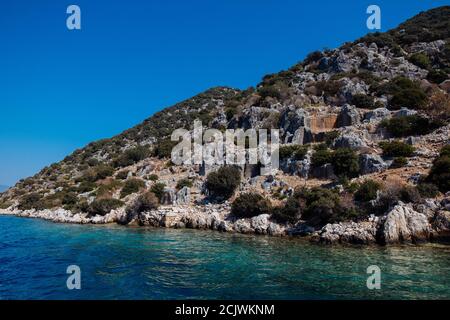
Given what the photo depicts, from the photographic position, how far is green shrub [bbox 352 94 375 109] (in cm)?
4348

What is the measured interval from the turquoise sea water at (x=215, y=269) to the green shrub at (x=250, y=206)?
4041 mm

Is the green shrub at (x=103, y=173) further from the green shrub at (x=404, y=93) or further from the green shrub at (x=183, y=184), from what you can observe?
the green shrub at (x=404, y=93)

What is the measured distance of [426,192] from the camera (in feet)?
72.7

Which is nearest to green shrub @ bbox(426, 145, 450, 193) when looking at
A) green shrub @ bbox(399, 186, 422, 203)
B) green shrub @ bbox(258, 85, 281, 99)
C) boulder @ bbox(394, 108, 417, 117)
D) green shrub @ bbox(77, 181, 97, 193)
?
green shrub @ bbox(399, 186, 422, 203)

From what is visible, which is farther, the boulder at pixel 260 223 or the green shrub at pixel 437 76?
the green shrub at pixel 437 76

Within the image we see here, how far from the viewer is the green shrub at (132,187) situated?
39.3 meters

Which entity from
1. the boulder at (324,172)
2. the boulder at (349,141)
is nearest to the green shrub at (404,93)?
the boulder at (349,141)

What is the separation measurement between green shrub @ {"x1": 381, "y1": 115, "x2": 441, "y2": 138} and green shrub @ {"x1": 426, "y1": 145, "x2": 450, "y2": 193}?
33.5 ft

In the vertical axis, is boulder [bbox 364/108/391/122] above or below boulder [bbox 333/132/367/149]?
above

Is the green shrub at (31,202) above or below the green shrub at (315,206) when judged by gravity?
below

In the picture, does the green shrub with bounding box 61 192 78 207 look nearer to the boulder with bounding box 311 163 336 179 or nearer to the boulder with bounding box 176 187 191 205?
the boulder with bounding box 176 187 191 205

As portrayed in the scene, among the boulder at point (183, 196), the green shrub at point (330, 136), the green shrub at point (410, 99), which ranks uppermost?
the green shrub at point (410, 99)
